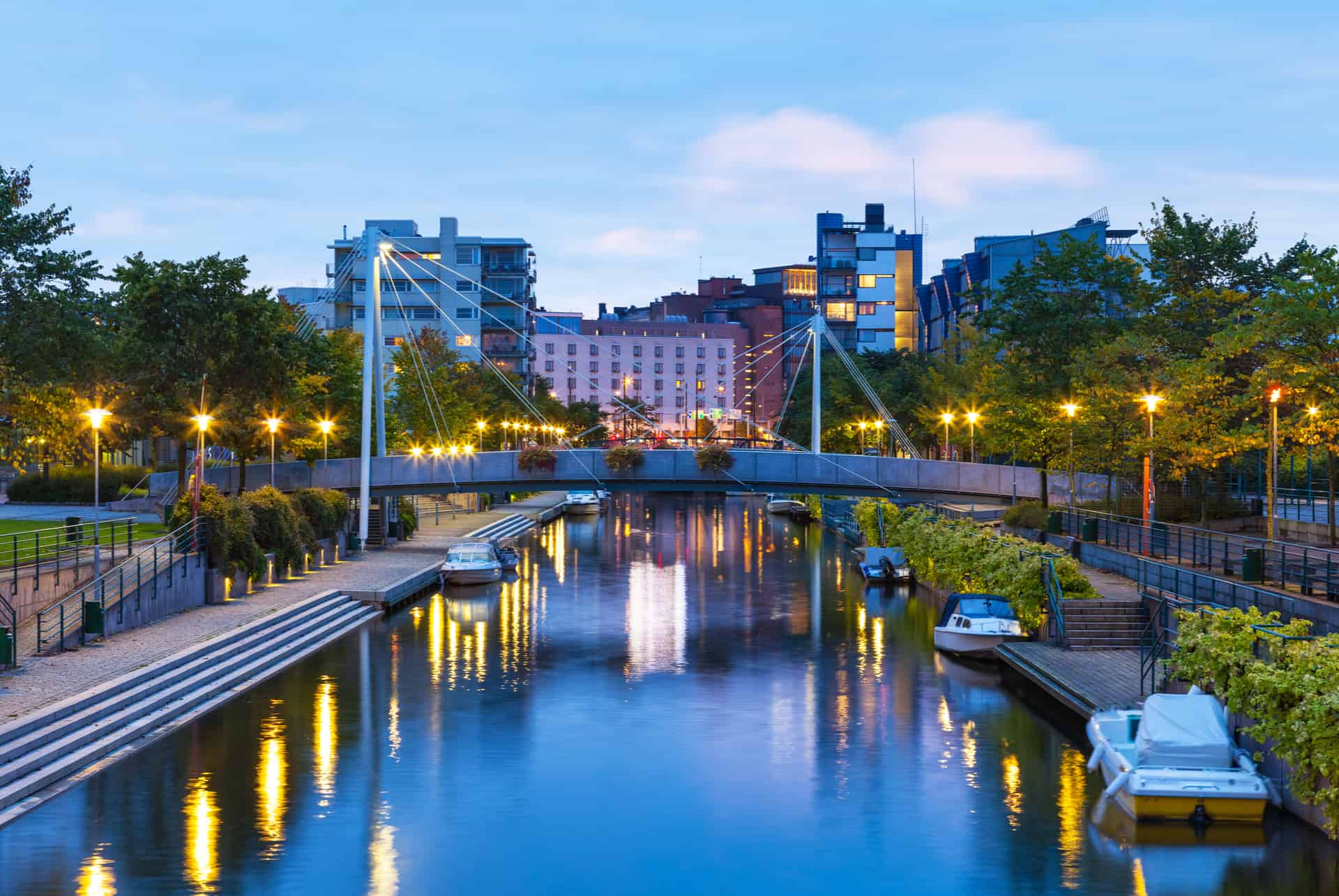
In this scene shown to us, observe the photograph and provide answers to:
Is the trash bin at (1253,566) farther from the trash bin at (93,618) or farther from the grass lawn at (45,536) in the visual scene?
the grass lawn at (45,536)

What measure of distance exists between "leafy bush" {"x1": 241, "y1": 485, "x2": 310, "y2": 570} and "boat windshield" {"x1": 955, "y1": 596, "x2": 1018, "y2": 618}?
989 inches

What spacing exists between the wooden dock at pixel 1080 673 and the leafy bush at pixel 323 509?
30677mm

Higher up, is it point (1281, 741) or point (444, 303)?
point (444, 303)

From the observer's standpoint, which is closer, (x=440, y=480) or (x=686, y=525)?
(x=440, y=480)

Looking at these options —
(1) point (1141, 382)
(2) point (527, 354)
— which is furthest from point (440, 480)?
(2) point (527, 354)

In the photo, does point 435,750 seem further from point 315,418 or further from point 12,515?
point 315,418

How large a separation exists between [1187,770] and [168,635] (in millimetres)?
26449

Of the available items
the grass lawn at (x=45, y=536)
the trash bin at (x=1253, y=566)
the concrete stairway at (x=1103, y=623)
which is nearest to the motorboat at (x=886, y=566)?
the concrete stairway at (x=1103, y=623)

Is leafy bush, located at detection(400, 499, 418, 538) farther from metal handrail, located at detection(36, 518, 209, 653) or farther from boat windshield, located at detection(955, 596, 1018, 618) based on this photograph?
boat windshield, located at detection(955, 596, 1018, 618)

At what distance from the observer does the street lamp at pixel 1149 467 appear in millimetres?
46062

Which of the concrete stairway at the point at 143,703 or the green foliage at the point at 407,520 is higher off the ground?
the green foliage at the point at 407,520

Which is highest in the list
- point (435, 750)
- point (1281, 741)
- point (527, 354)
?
point (527, 354)

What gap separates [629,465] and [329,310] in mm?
89576

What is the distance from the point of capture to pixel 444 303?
→ 14550cm
